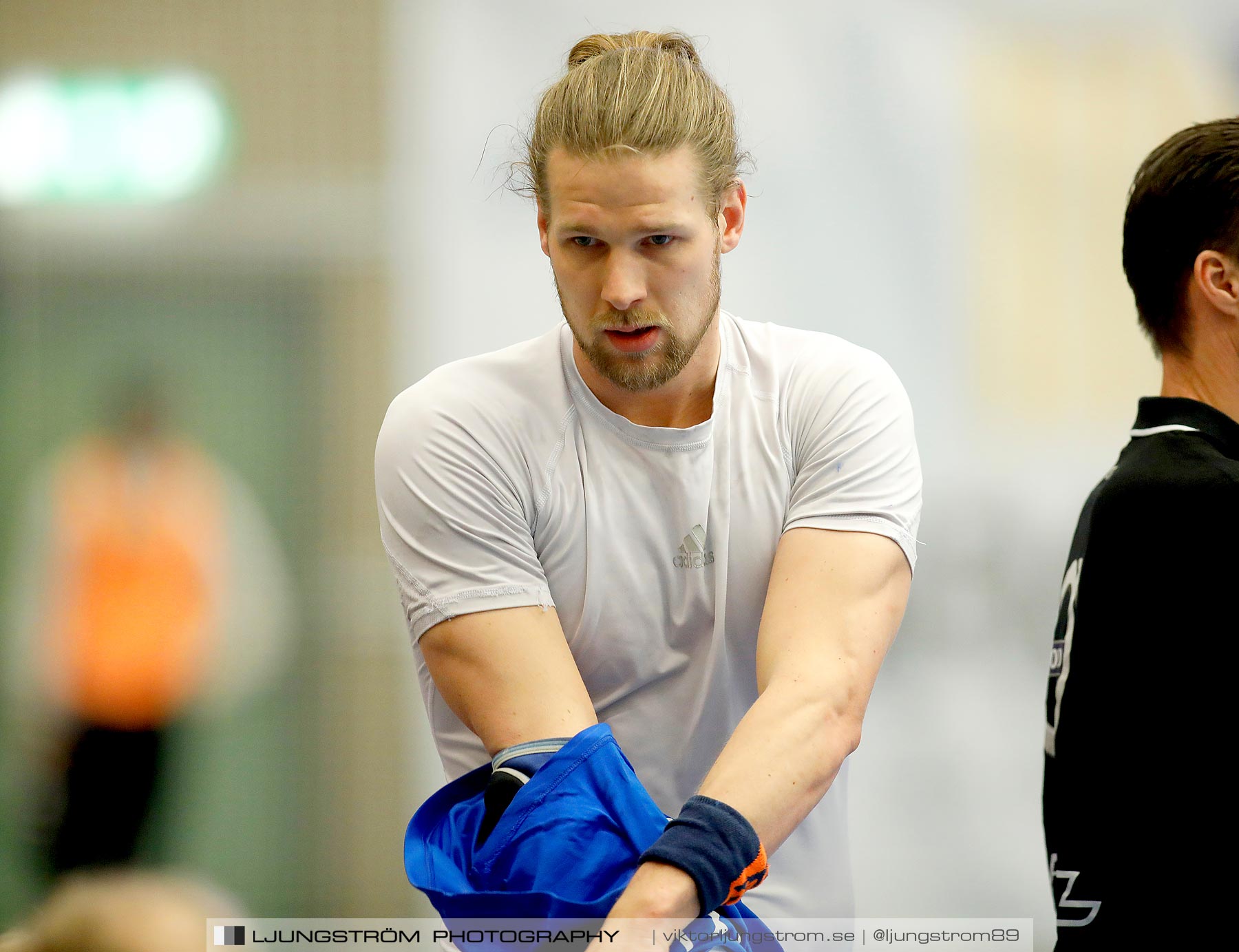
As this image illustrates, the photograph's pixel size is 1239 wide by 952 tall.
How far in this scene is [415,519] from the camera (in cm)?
117

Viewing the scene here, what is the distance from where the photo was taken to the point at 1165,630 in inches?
38.5

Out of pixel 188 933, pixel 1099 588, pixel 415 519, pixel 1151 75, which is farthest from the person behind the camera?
pixel 1151 75

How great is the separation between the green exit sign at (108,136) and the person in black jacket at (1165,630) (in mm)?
1766

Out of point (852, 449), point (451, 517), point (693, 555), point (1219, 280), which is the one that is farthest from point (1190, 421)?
point (451, 517)

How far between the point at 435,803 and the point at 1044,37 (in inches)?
70.8

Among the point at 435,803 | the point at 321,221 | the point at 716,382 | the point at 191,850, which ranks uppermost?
the point at 321,221

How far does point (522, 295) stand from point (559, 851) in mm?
1297

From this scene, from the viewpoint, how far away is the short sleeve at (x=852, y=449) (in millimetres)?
1144

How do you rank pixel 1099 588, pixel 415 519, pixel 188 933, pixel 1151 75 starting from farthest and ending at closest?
pixel 1151 75 < pixel 415 519 < pixel 1099 588 < pixel 188 933

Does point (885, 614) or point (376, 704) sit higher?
point (885, 614)

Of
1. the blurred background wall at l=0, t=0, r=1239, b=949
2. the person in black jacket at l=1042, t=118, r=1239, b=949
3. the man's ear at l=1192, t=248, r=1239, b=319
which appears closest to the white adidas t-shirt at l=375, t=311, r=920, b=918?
the person in black jacket at l=1042, t=118, r=1239, b=949

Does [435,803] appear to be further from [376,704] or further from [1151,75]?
[1151,75]

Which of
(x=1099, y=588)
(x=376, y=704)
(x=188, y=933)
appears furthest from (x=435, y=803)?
(x=376, y=704)

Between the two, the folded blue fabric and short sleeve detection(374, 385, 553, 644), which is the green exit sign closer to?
short sleeve detection(374, 385, 553, 644)
